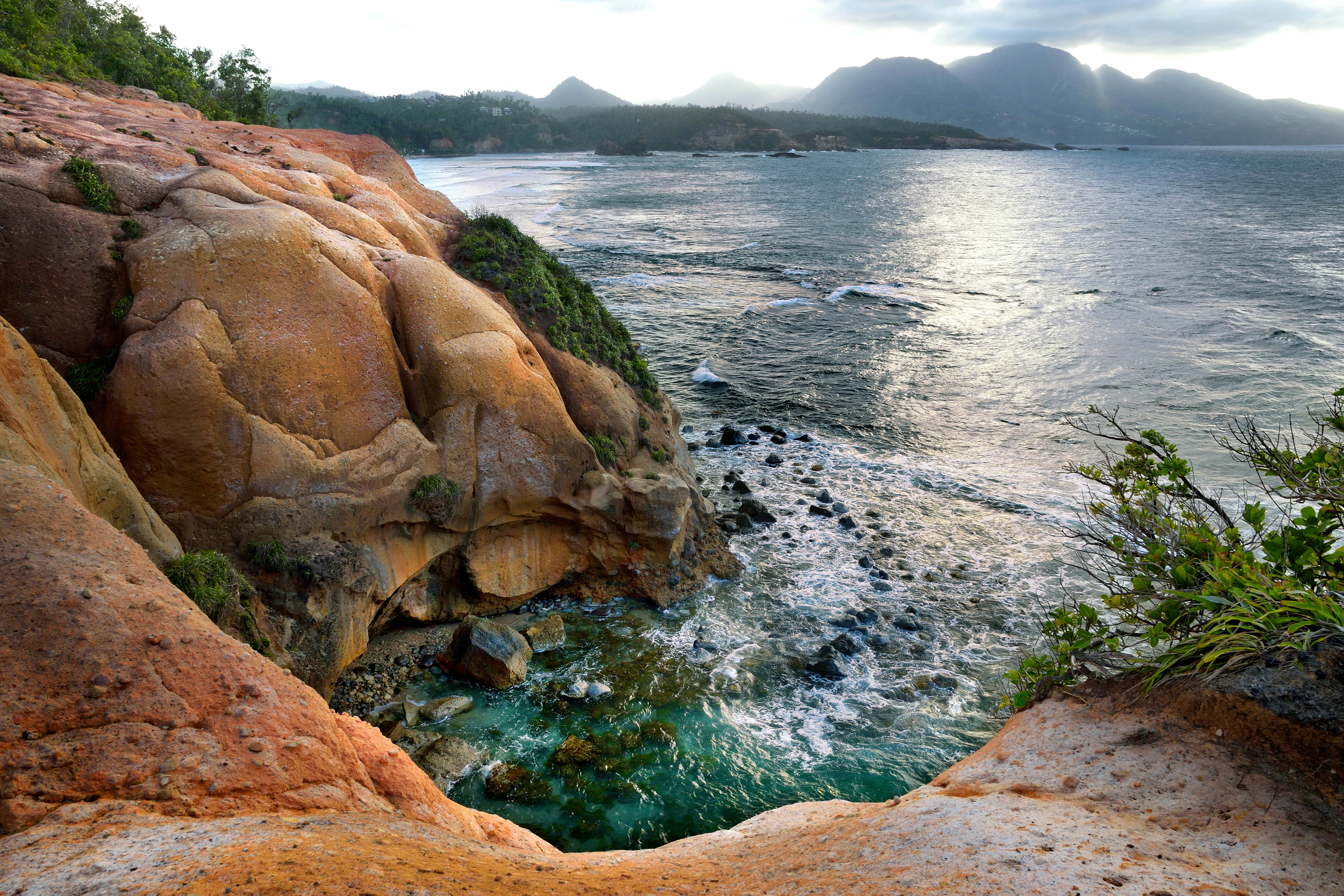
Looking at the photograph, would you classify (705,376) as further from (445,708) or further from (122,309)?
(122,309)

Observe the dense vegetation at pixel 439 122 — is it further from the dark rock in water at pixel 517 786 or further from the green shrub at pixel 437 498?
the dark rock in water at pixel 517 786

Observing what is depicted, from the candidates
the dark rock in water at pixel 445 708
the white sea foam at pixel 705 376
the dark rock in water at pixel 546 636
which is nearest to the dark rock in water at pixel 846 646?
the dark rock in water at pixel 546 636

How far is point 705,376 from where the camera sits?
27.7m

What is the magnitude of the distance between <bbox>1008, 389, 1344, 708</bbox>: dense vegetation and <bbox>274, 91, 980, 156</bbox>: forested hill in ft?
512

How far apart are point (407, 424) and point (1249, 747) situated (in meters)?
11.6

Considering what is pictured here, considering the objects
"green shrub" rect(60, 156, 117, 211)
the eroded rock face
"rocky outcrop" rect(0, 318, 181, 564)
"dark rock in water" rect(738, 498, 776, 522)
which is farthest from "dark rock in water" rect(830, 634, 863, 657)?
"green shrub" rect(60, 156, 117, 211)

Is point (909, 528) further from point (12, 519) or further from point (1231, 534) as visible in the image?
point (12, 519)

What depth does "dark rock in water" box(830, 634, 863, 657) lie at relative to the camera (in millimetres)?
13266

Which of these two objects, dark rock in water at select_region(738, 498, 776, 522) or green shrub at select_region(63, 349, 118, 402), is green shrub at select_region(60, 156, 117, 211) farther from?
dark rock in water at select_region(738, 498, 776, 522)

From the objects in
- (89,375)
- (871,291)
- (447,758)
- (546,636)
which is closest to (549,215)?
(871,291)

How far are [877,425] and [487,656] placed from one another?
16.1m

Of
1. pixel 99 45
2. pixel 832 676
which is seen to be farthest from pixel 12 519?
pixel 99 45

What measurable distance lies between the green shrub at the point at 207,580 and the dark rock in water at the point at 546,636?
4813 millimetres

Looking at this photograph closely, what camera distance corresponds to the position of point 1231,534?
6160mm
